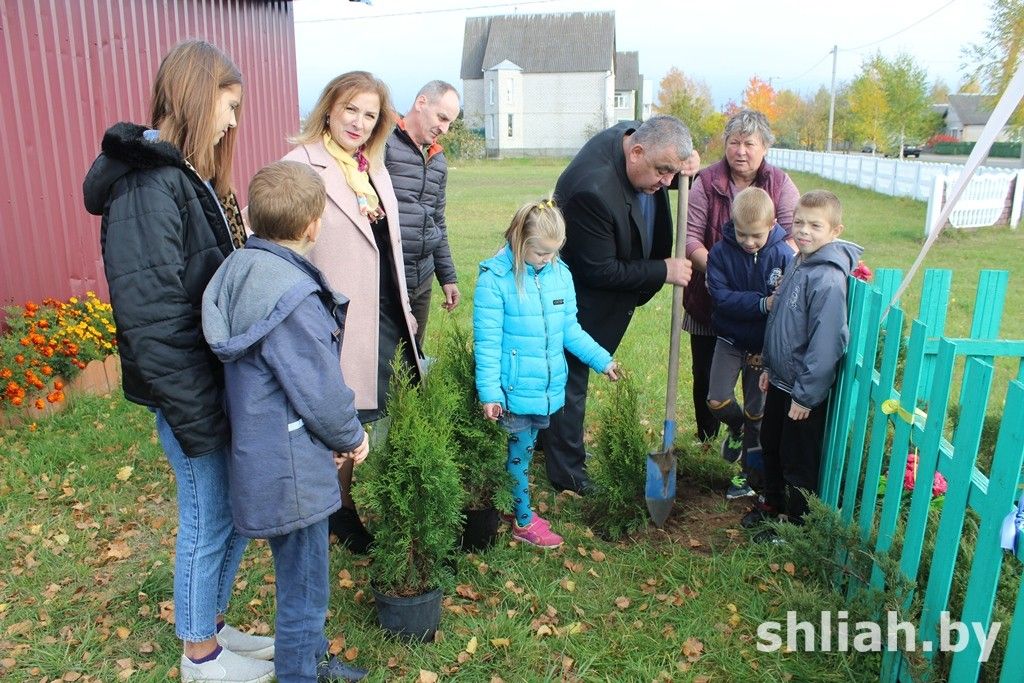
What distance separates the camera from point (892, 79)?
150 ft

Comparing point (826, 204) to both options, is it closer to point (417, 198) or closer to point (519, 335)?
point (519, 335)

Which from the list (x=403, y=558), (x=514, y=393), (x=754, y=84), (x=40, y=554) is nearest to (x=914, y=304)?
(x=514, y=393)

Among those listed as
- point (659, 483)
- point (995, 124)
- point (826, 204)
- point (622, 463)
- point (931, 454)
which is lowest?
point (659, 483)

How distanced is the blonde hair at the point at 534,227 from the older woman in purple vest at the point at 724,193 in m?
1.22

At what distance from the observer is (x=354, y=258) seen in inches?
127

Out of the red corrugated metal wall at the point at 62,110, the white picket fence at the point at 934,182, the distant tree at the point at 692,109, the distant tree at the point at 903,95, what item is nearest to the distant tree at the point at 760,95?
the distant tree at the point at 692,109

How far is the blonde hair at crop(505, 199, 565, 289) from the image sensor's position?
3.43m

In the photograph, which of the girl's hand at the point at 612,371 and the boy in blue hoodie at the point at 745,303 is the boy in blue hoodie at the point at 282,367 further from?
the boy in blue hoodie at the point at 745,303

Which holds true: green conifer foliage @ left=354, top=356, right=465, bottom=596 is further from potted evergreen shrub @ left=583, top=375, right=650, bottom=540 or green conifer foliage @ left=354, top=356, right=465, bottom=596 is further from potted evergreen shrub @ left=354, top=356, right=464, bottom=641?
potted evergreen shrub @ left=583, top=375, right=650, bottom=540

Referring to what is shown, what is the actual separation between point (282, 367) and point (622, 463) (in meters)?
2.09

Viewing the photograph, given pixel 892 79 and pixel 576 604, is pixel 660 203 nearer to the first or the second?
pixel 576 604

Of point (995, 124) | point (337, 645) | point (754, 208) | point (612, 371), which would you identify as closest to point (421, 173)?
point (612, 371)

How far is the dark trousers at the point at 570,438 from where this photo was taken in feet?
14.3

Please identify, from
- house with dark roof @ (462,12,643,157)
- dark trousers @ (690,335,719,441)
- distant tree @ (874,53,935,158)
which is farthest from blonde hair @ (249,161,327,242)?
house with dark roof @ (462,12,643,157)
